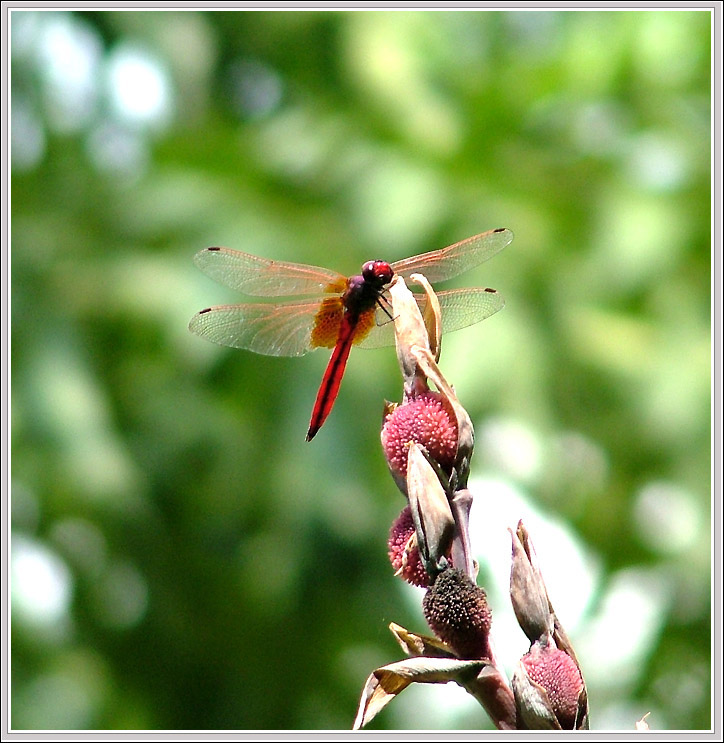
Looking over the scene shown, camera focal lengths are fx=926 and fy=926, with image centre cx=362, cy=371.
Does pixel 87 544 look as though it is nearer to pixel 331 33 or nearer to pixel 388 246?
pixel 388 246

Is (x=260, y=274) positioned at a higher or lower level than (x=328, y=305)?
higher

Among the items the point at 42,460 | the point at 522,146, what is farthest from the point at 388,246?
the point at 42,460

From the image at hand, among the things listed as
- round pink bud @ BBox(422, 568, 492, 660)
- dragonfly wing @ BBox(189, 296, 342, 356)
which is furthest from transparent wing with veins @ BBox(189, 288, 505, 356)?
round pink bud @ BBox(422, 568, 492, 660)

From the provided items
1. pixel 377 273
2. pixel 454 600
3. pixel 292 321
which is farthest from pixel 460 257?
pixel 454 600

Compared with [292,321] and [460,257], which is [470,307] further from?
[292,321]

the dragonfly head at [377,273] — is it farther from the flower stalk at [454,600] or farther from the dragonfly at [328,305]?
the flower stalk at [454,600]

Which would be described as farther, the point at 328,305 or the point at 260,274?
the point at 260,274

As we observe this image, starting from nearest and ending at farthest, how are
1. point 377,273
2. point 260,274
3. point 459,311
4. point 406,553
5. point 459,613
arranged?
1. point 459,613
2. point 406,553
3. point 377,273
4. point 459,311
5. point 260,274
